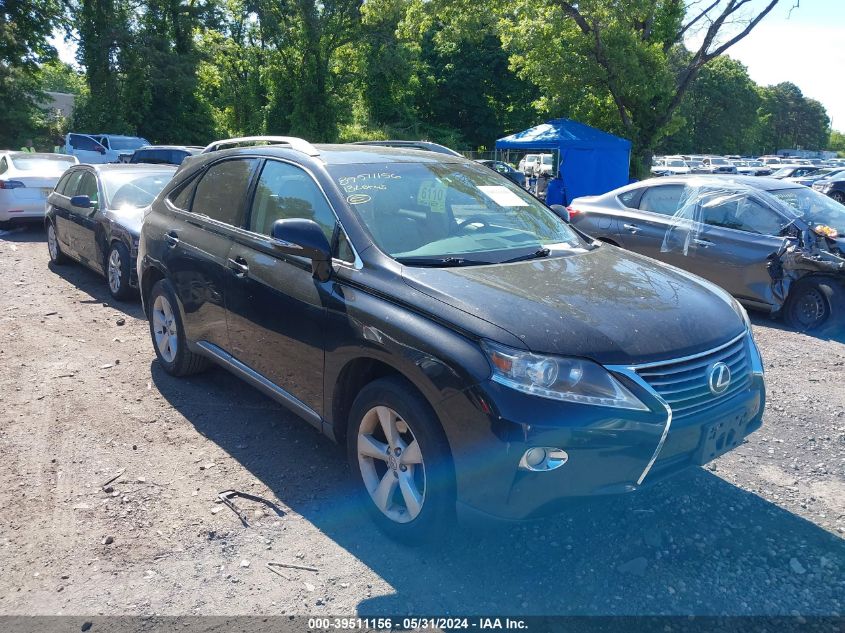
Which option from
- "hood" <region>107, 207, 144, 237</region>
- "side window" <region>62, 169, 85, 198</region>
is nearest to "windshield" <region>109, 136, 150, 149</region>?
"side window" <region>62, 169, 85, 198</region>

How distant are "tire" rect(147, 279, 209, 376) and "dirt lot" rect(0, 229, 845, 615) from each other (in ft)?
0.80

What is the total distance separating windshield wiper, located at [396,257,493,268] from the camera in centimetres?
354

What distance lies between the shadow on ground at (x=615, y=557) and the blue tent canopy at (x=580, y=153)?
584 inches

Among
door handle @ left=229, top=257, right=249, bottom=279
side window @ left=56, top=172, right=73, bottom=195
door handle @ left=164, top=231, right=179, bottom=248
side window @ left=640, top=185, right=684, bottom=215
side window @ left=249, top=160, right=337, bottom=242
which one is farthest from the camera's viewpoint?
side window @ left=56, top=172, right=73, bottom=195

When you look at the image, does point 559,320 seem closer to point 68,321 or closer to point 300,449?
point 300,449

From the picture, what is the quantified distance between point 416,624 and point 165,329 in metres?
3.50

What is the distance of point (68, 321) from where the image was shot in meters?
7.37

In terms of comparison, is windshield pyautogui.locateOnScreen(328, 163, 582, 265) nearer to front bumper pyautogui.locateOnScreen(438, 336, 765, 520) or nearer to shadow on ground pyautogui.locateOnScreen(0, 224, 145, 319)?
front bumper pyautogui.locateOnScreen(438, 336, 765, 520)

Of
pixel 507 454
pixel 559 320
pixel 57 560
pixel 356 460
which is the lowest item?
pixel 57 560

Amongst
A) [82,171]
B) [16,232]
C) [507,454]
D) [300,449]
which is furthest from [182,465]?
[16,232]

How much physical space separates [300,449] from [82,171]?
6.82m

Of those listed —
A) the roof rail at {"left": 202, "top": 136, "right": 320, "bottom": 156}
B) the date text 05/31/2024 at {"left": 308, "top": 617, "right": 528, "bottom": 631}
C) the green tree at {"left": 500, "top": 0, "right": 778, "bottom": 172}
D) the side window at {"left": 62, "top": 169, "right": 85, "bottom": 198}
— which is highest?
the green tree at {"left": 500, "top": 0, "right": 778, "bottom": 172}

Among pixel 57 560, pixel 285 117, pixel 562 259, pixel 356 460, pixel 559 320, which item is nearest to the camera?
pixel 559 320

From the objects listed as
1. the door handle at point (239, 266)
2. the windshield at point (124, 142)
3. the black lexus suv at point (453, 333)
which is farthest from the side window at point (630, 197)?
the windshield at point (124, 142)
